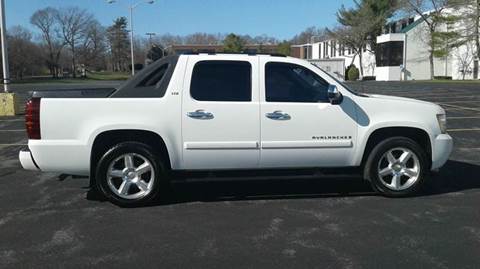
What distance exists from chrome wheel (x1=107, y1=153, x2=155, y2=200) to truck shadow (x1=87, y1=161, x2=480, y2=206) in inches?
10.9

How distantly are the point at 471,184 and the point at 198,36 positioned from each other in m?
141

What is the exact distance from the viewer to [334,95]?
5.95 metres

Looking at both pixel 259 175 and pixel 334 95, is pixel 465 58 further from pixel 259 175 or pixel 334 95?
pixel 259 175

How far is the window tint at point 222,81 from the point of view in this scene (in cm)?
598

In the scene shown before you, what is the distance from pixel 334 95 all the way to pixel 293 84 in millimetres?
512

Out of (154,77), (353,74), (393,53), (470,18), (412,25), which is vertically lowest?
(353,74)

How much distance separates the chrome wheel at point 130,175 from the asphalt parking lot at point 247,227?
21 cm

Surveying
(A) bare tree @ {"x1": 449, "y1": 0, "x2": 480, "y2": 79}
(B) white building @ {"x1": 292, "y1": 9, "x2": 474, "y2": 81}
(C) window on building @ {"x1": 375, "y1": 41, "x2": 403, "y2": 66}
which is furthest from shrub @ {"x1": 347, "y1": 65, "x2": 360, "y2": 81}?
(A) bare tree @ {"x1": 449, "y1": 0, "x2": 480, "y2": 79}

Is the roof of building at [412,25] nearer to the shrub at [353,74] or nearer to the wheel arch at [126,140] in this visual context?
the shrub at [353,74]

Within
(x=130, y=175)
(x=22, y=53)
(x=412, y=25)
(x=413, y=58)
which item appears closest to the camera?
(x=130, y=175)

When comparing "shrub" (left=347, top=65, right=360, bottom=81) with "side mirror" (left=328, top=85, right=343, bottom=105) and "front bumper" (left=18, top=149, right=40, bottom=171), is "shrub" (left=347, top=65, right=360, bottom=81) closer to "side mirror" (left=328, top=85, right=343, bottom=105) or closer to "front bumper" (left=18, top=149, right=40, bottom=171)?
"side mirror" (left=328, top=85, right=343, bottom=105)

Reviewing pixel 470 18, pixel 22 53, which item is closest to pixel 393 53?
pixel 470 18

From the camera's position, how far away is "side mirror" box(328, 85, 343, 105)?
5.89 metres

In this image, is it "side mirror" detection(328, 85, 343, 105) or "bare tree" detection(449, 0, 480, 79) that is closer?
"side mirror" detection(328, 85, 343, 105)
